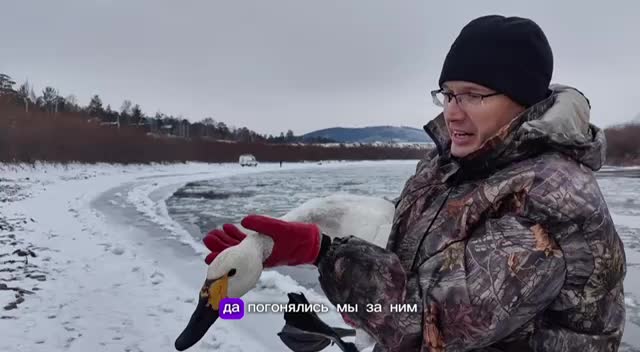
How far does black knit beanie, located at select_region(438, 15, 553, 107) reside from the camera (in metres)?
1.28

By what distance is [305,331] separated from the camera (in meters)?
1.91

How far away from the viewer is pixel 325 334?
1909 mm

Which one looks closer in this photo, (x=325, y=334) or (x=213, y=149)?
(x=325, y=334)

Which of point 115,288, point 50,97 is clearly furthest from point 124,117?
point 115,288

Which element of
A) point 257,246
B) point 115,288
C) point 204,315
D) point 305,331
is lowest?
point 115,288

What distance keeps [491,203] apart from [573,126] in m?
0.28

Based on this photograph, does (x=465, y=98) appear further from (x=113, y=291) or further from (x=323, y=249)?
(x=113, y=291)

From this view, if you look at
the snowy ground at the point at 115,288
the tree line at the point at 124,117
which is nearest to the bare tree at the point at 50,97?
the tree line at the point at 124,117

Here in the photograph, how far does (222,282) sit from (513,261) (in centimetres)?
73

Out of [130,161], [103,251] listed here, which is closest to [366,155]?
[130,161]

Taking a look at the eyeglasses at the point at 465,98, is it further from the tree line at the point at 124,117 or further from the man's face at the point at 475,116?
the tree line at the point at 124,117

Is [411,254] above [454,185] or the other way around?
the other way around

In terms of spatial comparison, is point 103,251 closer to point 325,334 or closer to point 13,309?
point 13,309

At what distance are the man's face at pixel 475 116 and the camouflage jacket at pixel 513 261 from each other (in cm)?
5
